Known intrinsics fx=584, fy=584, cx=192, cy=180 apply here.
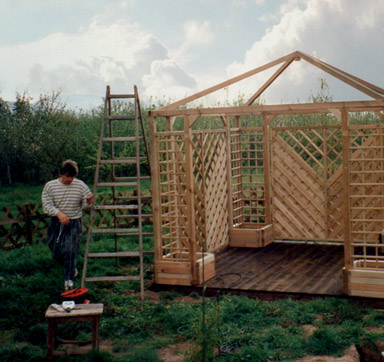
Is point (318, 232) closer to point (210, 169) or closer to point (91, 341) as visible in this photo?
point (210, 169)

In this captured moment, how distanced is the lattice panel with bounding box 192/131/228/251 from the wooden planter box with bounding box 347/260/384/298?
2.22m

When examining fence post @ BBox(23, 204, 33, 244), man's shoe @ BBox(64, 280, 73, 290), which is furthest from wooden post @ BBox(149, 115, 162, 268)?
fence post @ BBox(23, 204, 33, 244)

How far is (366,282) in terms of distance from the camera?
598 cm

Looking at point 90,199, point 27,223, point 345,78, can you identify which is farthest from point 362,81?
point 27,223

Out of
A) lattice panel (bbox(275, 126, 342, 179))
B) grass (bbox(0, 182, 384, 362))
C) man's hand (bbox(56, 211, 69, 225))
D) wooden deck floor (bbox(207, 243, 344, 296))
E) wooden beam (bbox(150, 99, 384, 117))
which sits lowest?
grass (bbox(0, 182, 384, 362))

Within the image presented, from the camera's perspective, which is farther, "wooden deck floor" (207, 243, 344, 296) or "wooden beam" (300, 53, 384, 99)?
"wooden deck floor" (207, 243, 344, 296)

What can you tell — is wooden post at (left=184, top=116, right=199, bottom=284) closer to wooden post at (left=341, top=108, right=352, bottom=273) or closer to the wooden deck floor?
the wooden deck floor

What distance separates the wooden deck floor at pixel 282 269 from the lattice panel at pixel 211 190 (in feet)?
1.13

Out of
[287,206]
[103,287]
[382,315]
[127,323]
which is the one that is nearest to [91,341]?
[127,323]

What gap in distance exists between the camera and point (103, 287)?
6.78m

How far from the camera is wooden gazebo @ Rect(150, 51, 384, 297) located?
6.38 m

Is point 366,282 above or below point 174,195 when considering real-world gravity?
below

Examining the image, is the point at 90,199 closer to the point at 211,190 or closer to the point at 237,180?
the point at 211,190

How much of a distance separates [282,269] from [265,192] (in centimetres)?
204
